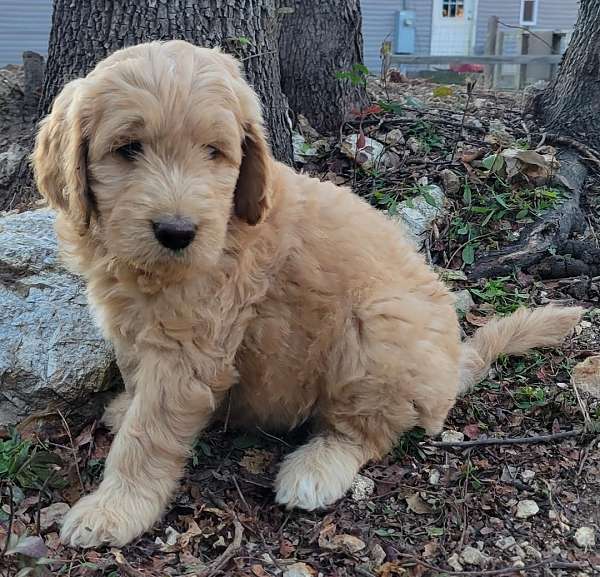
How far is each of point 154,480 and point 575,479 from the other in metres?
2.09

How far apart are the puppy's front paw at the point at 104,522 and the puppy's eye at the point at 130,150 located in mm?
1520

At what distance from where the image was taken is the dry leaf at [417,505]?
3438 millimetres

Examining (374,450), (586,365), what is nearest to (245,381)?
(374,450)

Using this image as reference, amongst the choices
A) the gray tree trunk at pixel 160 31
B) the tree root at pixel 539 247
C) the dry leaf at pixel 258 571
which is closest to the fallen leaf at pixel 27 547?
the dry leaf at pixel 258 571

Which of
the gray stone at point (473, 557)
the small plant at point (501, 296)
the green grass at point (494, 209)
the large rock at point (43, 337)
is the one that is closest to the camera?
the gray stone at point (473, 557)

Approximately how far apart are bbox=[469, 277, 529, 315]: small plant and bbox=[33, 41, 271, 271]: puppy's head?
2.59m

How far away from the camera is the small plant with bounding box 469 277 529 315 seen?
5.03 metres

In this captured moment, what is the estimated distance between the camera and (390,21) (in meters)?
23.6

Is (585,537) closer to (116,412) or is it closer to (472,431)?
(472,431)

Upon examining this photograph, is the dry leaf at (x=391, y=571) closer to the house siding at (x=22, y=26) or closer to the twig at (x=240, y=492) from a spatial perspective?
the twig at (x=240, y=492)

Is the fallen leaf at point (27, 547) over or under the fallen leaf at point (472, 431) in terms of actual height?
over

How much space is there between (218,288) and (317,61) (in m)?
3.91

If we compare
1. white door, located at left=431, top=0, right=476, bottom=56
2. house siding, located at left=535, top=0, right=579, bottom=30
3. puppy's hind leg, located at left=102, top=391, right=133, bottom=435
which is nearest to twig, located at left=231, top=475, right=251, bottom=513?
puppy's hind leg, located at left=102, top=391, right=133, bottom=435

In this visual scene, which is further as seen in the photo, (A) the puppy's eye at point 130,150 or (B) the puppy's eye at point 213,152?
(B) the puppy's eye at point 213,152
